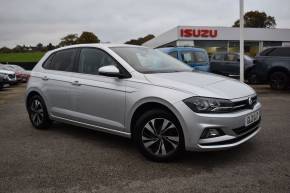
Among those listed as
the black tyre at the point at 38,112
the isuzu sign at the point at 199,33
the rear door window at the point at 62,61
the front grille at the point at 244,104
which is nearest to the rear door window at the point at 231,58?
the rear door window at the point at 62,61

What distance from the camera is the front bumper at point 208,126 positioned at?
A: 4.12 meters

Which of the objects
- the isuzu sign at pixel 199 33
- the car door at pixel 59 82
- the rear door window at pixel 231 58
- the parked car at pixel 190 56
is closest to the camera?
the car door at pixel 59 82

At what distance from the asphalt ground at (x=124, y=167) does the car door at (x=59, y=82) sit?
21.0 inches

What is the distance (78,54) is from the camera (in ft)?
19.2

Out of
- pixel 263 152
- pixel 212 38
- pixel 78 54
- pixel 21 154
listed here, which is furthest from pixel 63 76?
pixel 212 38

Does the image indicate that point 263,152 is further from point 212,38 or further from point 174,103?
point 212,38

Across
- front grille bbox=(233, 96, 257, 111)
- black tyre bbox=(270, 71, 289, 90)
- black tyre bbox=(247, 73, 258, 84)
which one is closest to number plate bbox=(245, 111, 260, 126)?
front grille bbox=(233, 96, 257, 111)

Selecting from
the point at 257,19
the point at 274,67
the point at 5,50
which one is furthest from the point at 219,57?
the point at 5,50

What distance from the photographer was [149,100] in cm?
452

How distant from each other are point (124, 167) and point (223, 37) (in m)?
31.0

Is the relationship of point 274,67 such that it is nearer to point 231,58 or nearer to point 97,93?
point 231,58

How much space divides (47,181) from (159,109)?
1.61 meters

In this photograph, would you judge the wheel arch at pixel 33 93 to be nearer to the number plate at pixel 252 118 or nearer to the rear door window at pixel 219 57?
the number plate at pixel 252 118

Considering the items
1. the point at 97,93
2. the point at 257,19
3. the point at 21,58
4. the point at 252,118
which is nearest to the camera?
the point at 252,118
